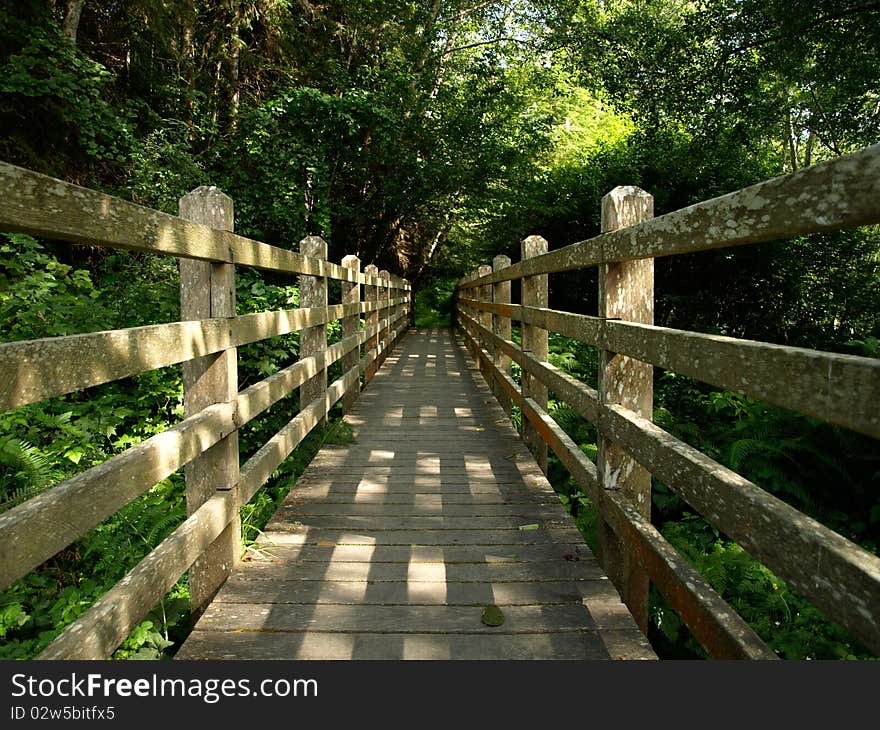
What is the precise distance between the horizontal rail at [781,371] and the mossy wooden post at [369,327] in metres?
5.91

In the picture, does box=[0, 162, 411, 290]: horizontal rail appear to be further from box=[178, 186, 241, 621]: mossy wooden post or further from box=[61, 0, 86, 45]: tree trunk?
box=[61, 0, 86, 45]: tree trunk

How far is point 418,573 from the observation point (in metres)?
2.86

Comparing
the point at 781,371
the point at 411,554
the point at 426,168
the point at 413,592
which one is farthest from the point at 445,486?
the point at 426,168

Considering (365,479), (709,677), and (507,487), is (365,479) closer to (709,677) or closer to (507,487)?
(507,487)

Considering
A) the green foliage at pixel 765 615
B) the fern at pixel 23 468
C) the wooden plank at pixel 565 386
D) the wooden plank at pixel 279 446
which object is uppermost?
the wooden plank at pixel 565 386

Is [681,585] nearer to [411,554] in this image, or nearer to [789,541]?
[789,541]

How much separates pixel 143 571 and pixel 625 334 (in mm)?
1834

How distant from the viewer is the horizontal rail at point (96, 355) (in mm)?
1372

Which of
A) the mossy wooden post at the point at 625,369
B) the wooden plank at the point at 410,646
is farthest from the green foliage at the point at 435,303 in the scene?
the wooden plank at the point at 410,646

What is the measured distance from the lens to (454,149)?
14703 millimetres

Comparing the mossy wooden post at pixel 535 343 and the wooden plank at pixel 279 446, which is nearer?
the wooden plank at pixel 279 446

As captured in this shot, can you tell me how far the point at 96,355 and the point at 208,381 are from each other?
1021mm

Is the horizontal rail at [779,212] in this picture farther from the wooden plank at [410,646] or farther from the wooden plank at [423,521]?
the wooden plank at [423,521]

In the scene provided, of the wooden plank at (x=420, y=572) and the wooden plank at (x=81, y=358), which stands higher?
the wooden plank at (x=81, y=358)
